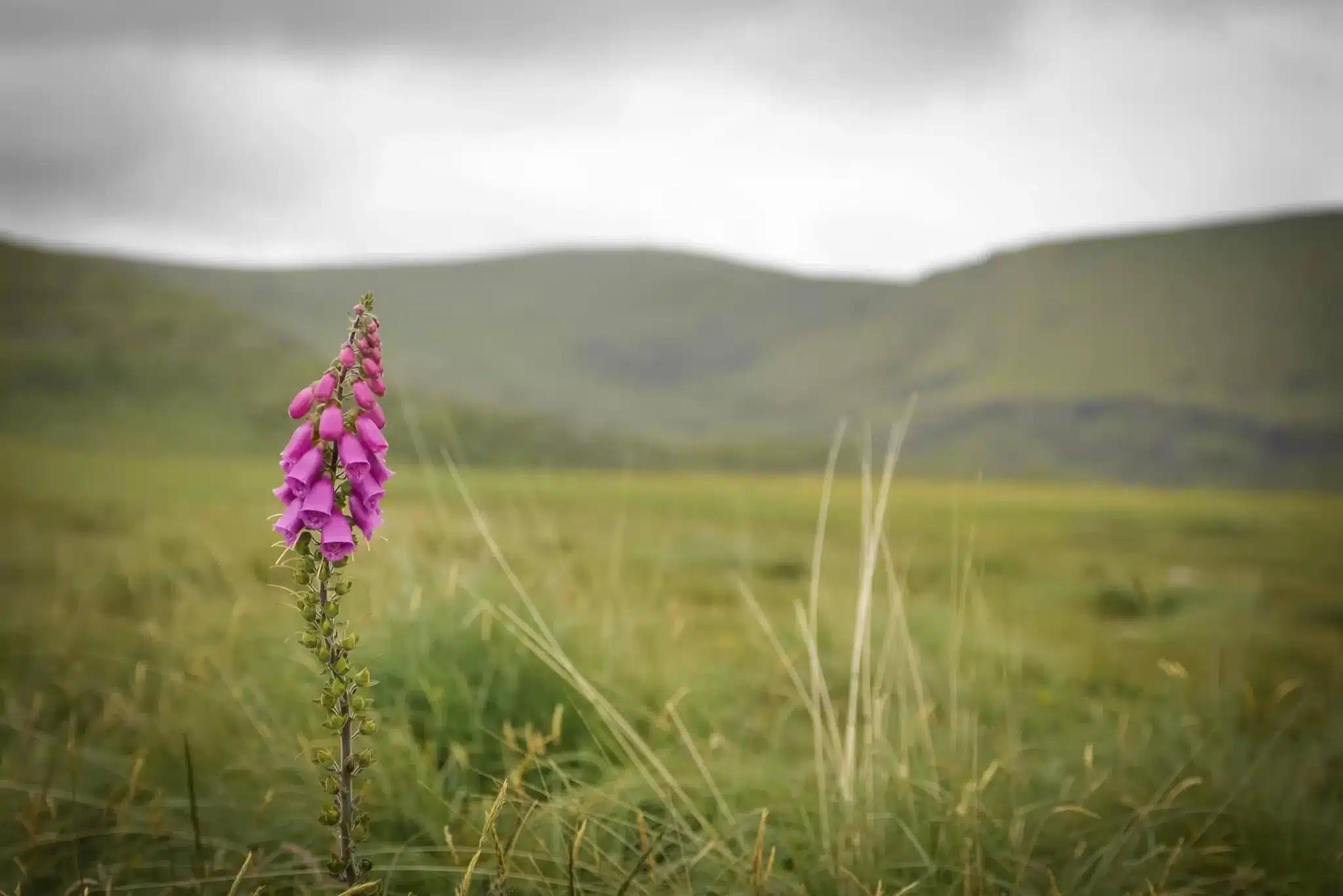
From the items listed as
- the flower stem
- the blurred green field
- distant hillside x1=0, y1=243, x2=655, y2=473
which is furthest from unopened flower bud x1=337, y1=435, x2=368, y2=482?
distant hillside x1=0, y1=243, x2=655, y2=473

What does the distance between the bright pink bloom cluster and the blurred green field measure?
0.59 meters

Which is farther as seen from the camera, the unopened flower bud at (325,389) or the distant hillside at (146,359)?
the distant hillside at (146,359)

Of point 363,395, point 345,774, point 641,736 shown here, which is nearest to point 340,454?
point 363,395

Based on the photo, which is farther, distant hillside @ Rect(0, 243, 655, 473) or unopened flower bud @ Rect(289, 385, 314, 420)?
distant hillside @ Rect(0, 243, 655, 473)

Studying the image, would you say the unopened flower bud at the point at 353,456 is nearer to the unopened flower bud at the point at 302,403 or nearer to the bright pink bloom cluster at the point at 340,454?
the bright pink bloom cluster at the point at 340,454

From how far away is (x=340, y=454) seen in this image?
2.01m

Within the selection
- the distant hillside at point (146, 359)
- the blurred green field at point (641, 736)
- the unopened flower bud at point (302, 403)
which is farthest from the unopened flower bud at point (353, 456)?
the distant hillside at point (146, 359)

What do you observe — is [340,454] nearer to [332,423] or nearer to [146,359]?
[332,423]

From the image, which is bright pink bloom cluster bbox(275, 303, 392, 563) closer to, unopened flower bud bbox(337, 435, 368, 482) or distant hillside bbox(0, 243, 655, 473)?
unopened flower bud bbox(337, 435, 368, 482)

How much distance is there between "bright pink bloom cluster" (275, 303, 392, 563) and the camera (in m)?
1.97

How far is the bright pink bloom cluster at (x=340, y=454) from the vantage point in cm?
197

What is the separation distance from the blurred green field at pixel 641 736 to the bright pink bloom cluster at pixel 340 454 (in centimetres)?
59

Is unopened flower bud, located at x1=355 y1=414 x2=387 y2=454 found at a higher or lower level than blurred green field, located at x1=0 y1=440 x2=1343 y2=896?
higher

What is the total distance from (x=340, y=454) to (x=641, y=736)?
3.03 m
